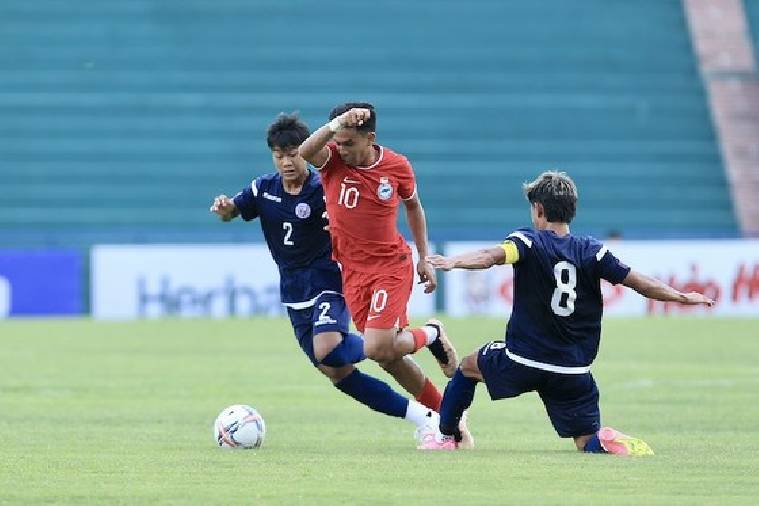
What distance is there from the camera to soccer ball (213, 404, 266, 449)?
30.5ft

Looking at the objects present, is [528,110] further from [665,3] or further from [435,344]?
[435,344]

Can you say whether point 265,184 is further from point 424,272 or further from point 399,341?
point 399,341

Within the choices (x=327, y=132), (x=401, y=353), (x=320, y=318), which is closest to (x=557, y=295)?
(x=401, y=353)

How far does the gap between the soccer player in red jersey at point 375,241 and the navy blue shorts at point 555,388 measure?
81cm

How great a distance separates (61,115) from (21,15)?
246cm

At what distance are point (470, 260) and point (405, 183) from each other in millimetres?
1700

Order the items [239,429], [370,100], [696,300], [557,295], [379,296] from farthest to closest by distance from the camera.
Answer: [370,100] < [379,296] < [239,429] < [557,295] < [696,300]

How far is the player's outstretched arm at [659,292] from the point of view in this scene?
27.9ft

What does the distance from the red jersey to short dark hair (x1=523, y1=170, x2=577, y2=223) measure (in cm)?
117

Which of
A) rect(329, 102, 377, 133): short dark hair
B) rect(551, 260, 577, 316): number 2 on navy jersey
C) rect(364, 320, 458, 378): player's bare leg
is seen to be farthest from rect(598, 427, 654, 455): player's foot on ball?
rect(329, 102, 377, 133): short dark hair

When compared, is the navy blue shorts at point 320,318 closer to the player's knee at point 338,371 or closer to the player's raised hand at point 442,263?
the player's knee at point 338,371

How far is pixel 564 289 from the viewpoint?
8.83 meters

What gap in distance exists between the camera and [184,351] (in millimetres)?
19203

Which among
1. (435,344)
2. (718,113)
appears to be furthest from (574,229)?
(435,344)
